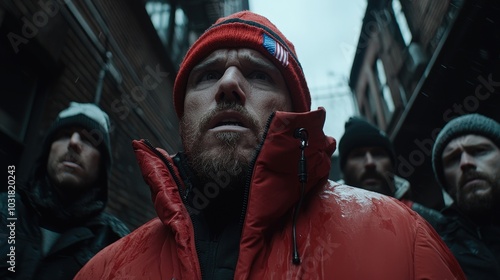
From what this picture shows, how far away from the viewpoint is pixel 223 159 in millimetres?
→ 1426

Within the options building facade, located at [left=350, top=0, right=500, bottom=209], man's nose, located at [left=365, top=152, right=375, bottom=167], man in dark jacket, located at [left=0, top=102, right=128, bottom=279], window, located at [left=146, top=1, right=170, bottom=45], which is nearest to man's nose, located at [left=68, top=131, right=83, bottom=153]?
man in dark jacket, located at [left=0, top=102, right=128, bottom=279]

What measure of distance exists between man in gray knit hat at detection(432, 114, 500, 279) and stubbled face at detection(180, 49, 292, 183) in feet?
4.95

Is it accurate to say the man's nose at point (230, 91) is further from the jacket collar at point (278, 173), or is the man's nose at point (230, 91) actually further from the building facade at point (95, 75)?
the building facade at point (95, 75)

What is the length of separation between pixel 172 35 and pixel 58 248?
6.06 m

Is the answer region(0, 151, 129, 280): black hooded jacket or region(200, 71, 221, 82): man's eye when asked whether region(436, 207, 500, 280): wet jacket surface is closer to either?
region(200, 71, 221, 82): man's eye

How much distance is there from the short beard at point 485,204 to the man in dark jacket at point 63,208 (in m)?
2.51

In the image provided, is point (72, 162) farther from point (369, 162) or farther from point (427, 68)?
point (427, 68)

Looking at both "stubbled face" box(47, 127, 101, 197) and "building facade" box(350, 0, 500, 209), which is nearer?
"stubbled face" box(47, 127, 101, 197)

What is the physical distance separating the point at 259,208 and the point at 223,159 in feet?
1.12

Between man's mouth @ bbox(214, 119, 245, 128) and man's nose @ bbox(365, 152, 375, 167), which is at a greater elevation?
man's mouth @ bbox(214, 119, 245, 128)

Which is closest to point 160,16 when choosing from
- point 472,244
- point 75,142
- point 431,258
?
point 75,142

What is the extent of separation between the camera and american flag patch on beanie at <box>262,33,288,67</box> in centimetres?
178

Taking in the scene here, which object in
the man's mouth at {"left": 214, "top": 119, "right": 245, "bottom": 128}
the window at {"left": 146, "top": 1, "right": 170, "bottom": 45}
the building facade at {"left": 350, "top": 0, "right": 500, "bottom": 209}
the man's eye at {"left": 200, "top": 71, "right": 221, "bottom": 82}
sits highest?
the window at {"left": 146, "top": 1, "right": 170, "bottom": 45}

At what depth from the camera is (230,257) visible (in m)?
1.20
